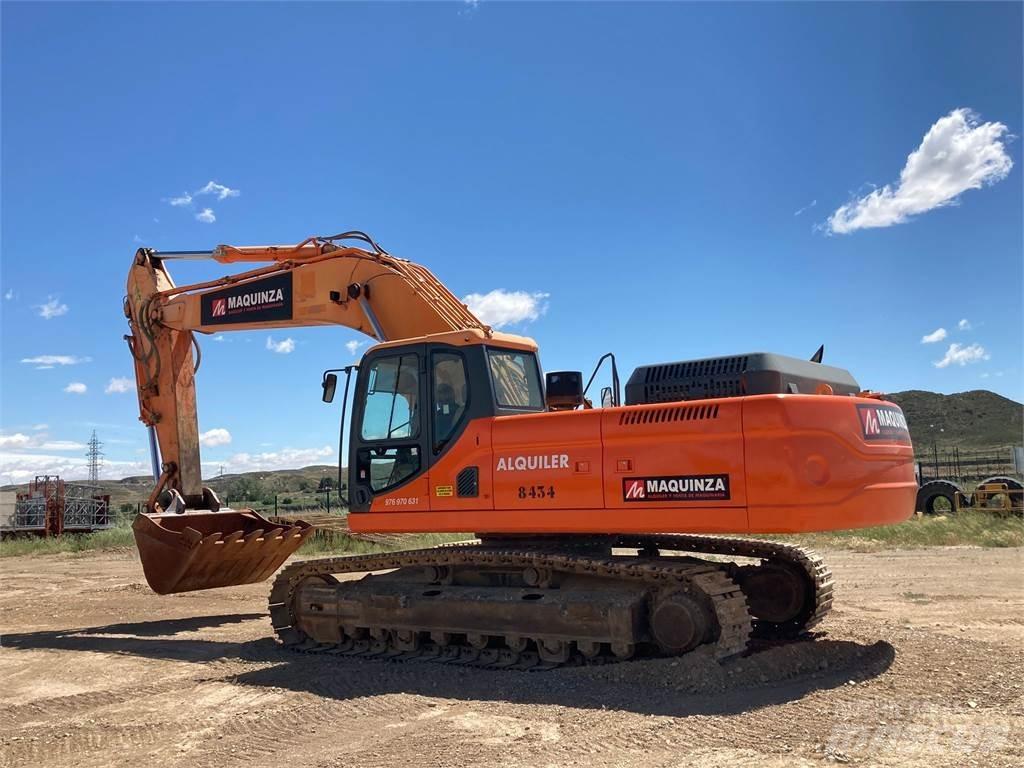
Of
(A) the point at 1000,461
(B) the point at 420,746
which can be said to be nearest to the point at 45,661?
(B) the point at 420,746

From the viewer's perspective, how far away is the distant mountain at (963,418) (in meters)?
62.8

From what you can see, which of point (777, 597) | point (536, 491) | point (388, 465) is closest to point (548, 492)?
point (536, 491)

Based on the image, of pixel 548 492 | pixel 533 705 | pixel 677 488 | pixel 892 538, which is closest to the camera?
pixel 533 705

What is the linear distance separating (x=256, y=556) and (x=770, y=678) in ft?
22.4

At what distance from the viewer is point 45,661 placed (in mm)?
9000

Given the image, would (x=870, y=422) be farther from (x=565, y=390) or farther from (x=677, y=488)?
(x=565, y=390)

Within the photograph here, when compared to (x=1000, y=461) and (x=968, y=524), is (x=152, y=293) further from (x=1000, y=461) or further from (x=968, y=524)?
(x=1000, y=461)

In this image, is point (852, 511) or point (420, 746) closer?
point (420, 746)

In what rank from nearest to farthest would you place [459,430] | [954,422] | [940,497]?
[459,430], [940,497], [954,422]

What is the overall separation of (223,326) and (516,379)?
16.3 ft

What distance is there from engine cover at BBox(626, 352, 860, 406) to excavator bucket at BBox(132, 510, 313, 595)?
18.3 feet

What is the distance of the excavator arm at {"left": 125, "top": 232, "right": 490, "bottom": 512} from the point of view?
9719 mm

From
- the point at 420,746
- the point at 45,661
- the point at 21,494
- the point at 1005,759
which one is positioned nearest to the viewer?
the point at 1005,759

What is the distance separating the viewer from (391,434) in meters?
8.55
